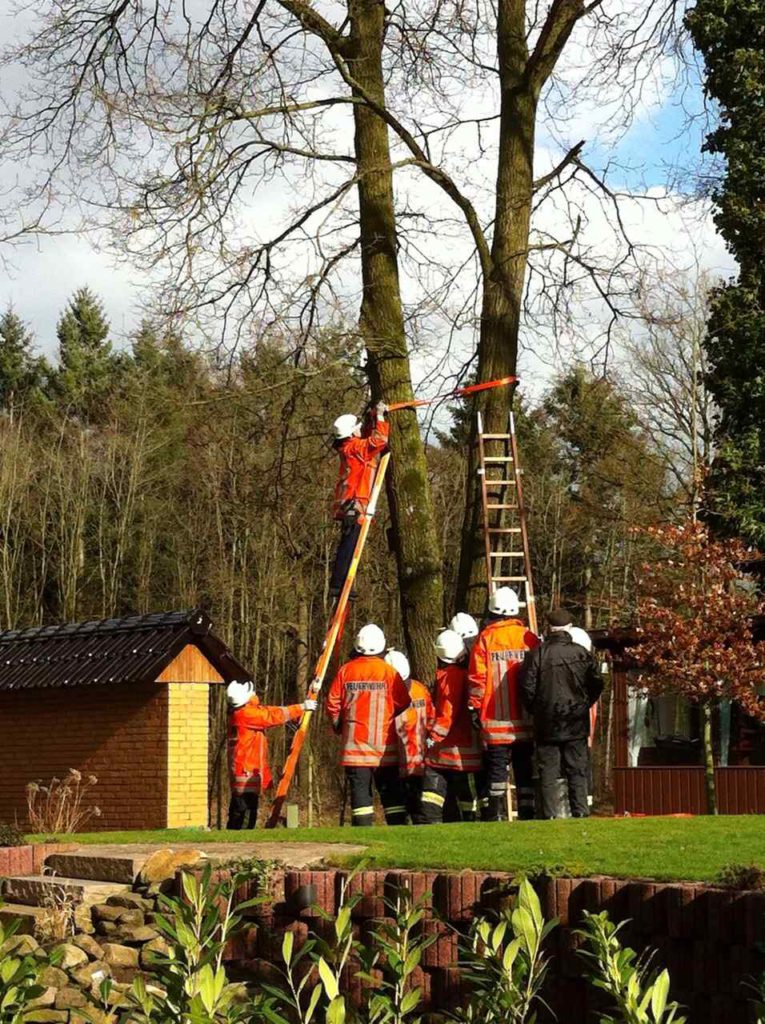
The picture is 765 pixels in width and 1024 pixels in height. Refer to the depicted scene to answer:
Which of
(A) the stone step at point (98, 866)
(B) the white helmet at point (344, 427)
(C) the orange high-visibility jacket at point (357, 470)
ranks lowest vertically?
(A) the stone step at point (98, 866)

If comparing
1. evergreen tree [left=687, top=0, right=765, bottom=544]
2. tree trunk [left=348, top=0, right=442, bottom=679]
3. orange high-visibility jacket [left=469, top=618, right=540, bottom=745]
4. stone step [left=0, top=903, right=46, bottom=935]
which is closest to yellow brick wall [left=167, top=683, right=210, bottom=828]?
tree trunk [left=348, top=0, right=442, bottom=679]

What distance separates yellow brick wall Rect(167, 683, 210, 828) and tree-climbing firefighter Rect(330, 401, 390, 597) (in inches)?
167

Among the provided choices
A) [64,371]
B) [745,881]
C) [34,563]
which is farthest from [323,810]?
[745,881]

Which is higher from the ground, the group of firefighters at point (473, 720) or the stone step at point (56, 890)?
the group of firefighters at point (473, 720)

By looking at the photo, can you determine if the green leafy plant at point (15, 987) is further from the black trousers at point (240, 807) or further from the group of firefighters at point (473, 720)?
the black trousers at point (240, 807)

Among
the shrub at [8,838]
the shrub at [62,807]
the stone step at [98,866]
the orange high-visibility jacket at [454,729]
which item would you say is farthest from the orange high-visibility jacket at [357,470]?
the stone step at [98,866]

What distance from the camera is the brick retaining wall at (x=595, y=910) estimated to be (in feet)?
25.1

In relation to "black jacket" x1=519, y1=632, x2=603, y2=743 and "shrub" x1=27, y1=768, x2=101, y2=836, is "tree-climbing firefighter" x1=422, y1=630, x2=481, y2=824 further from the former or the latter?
"shrub" x1=27, y1=768, x2=101, y2=836

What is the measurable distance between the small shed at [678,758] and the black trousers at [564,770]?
9.60 m

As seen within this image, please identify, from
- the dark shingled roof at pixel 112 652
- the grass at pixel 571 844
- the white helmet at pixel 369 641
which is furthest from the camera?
the dark shingled roof at pixel 112 652

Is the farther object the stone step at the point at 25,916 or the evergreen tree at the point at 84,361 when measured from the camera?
the evergreen tree at the point at 84,361

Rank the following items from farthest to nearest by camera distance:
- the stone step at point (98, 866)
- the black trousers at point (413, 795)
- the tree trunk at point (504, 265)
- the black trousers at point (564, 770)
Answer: the tree trunk at point (504, 265), the black trousers at point (413, 795), the black trousers at point (564, 770), the stone step at point (98, 866)

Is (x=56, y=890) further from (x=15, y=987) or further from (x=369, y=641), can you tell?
(x=15, y=987)

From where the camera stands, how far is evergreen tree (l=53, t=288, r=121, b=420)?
5228 centimetres
